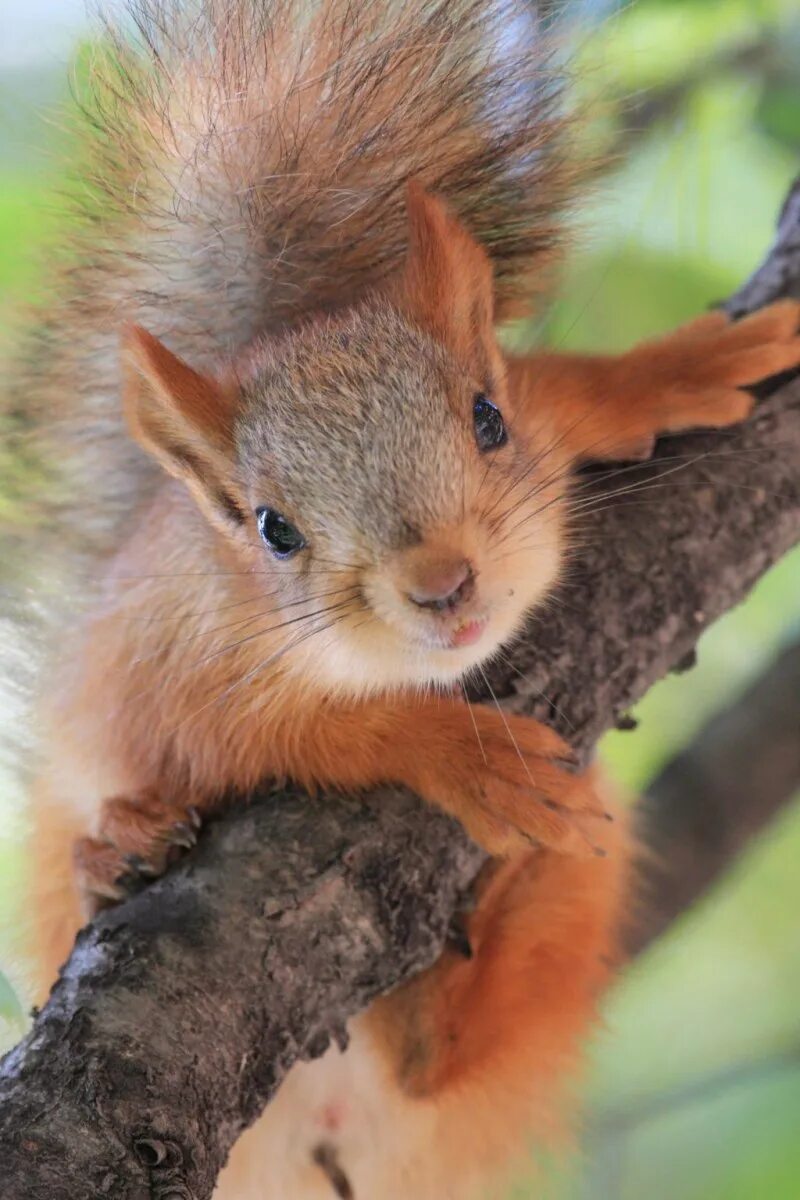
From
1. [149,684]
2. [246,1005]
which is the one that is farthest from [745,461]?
[246,1005]

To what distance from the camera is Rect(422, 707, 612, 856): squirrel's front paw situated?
5.24 feet

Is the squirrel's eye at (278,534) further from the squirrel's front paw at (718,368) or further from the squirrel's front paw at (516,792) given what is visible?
the squirrel's front paw at (718,368)

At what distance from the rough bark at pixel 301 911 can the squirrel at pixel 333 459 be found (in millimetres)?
84

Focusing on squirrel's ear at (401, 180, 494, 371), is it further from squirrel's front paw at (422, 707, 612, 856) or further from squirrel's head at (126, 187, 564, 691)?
squirrel's front paw at (422, 707, 612, 856)

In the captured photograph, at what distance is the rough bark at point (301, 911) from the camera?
1.22 m

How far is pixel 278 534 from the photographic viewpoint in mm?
1594

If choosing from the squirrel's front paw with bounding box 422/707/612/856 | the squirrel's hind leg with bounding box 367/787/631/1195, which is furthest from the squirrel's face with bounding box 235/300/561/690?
the squirrel's hind leg with bounding box 367/787/631/1195

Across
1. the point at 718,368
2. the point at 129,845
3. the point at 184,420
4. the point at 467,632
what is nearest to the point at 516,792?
the point at 467,632

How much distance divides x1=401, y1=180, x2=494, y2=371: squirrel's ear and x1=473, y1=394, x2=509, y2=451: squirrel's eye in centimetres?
7

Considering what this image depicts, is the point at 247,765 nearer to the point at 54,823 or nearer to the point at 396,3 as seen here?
the point at 54,823

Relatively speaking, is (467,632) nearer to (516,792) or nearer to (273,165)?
(516,792)

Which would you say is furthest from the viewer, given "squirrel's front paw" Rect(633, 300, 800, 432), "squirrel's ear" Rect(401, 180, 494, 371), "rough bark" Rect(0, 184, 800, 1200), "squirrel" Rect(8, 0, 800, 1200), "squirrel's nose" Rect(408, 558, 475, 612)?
"squirrel's front paw" Rect(633, 300, 800, 432)

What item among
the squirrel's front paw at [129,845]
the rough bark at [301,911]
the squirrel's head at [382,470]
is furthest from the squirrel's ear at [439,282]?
the squirrel's front paw at [129,845]

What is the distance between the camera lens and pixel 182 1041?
1326 mm
